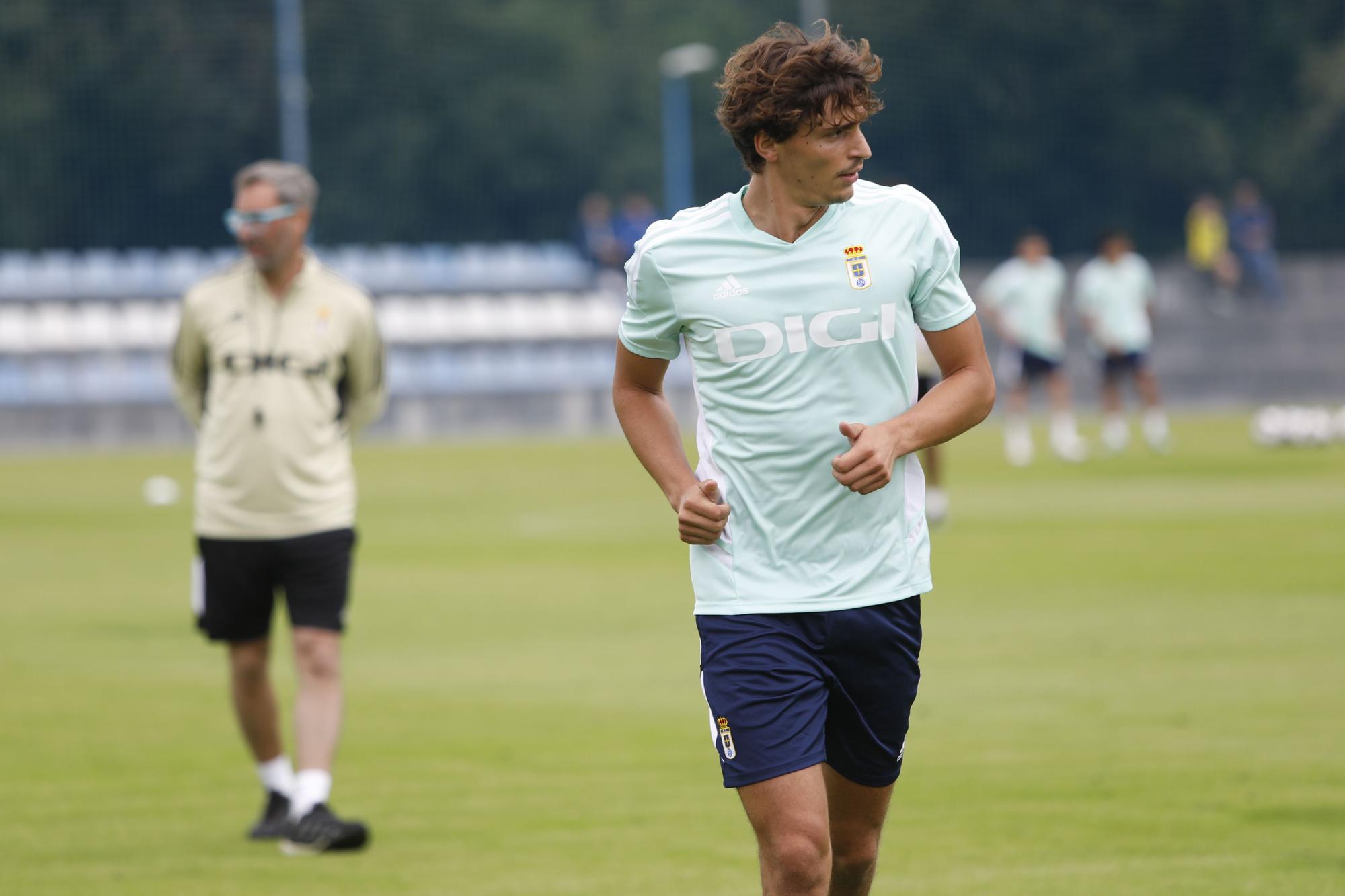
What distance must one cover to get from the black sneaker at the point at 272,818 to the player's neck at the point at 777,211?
3443 millimetres

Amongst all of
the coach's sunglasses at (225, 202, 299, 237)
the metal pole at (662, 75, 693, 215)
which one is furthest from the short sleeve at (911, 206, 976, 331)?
the metal pole at (662, 75, 693, 215)

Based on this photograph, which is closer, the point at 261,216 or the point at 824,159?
the point at 824,159

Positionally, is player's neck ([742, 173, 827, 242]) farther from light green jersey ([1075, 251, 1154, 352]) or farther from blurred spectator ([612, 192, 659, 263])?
blurred spectator ([612, 192, 659, 263])

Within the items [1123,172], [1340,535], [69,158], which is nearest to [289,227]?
[1340,535]

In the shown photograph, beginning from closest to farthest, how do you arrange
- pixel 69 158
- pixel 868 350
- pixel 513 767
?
pixel 868 350 → pixel 513 767 → pixel 69 158

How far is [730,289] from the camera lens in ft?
15.5

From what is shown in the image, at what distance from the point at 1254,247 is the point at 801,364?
35.9 metres

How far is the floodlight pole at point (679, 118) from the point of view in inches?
1773

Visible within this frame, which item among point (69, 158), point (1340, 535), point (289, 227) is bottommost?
point (1340, 535)

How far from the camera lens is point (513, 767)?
27.9 ft

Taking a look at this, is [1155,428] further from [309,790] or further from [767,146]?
[767,146]

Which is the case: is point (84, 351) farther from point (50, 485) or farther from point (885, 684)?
point (885, 684)

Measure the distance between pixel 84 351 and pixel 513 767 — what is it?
28877 millimetres

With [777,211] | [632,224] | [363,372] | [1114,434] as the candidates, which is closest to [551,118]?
[632,224]
